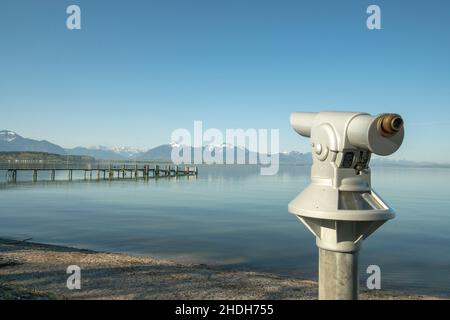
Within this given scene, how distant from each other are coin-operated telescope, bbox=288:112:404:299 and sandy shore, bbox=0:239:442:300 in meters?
5.95

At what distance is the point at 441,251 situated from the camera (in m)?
17.2

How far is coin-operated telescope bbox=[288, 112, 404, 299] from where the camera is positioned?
2574 millimetres

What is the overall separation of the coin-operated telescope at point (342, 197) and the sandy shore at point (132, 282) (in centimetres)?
595

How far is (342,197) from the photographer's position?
2.70 meters

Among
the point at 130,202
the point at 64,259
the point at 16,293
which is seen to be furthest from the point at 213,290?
the point at 130,202

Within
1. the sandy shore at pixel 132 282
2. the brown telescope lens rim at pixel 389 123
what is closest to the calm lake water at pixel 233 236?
the sandy shore at pixel 132 282

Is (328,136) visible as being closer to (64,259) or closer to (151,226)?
(64,259)

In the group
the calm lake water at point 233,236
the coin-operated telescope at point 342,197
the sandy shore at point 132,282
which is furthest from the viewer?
the calm lake water at point 233,236

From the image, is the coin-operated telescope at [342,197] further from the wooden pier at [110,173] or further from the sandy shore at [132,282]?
the wooden pier at [110,173]

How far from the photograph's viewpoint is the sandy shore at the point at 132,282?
801 centimetres

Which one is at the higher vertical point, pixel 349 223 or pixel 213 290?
pixel 349 223
